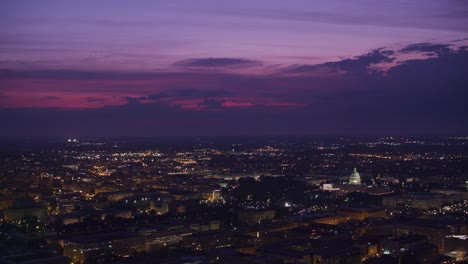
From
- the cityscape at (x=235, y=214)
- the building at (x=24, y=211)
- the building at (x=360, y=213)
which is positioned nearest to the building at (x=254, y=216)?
the cityscape at (x=235, y=214)

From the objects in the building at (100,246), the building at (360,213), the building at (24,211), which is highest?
the building at (100,246)

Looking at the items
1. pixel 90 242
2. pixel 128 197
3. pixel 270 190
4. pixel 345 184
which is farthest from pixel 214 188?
pixel 90 242

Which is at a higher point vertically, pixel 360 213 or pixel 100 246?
pixel 100 246

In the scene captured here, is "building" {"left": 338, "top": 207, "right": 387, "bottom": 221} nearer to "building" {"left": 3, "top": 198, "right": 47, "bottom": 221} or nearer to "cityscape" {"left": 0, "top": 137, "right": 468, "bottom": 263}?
"cityscape" {"left": 0, "top": 137, "right": 468, "bottom": 263}

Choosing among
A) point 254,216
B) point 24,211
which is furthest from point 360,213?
point 24,211

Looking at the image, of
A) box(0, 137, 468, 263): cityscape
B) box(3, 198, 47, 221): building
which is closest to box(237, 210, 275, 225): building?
box(0, 137, 468, 263): cityscape

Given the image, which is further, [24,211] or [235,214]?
[235,214]

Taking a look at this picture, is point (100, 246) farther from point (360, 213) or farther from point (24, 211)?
point (360, 213)

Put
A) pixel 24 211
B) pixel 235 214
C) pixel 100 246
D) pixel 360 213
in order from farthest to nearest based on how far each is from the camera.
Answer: pixel 235 214 < pixel 360 213 < pixel 24 211 < pixel 100 246

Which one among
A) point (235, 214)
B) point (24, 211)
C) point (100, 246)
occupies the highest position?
point (100, 246)

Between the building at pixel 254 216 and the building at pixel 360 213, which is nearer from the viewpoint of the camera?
the building at pixel 254 216

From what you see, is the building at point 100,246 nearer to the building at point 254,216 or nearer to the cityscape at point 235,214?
the cityscape at point 235,214

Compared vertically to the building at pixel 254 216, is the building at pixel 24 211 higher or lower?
higher
